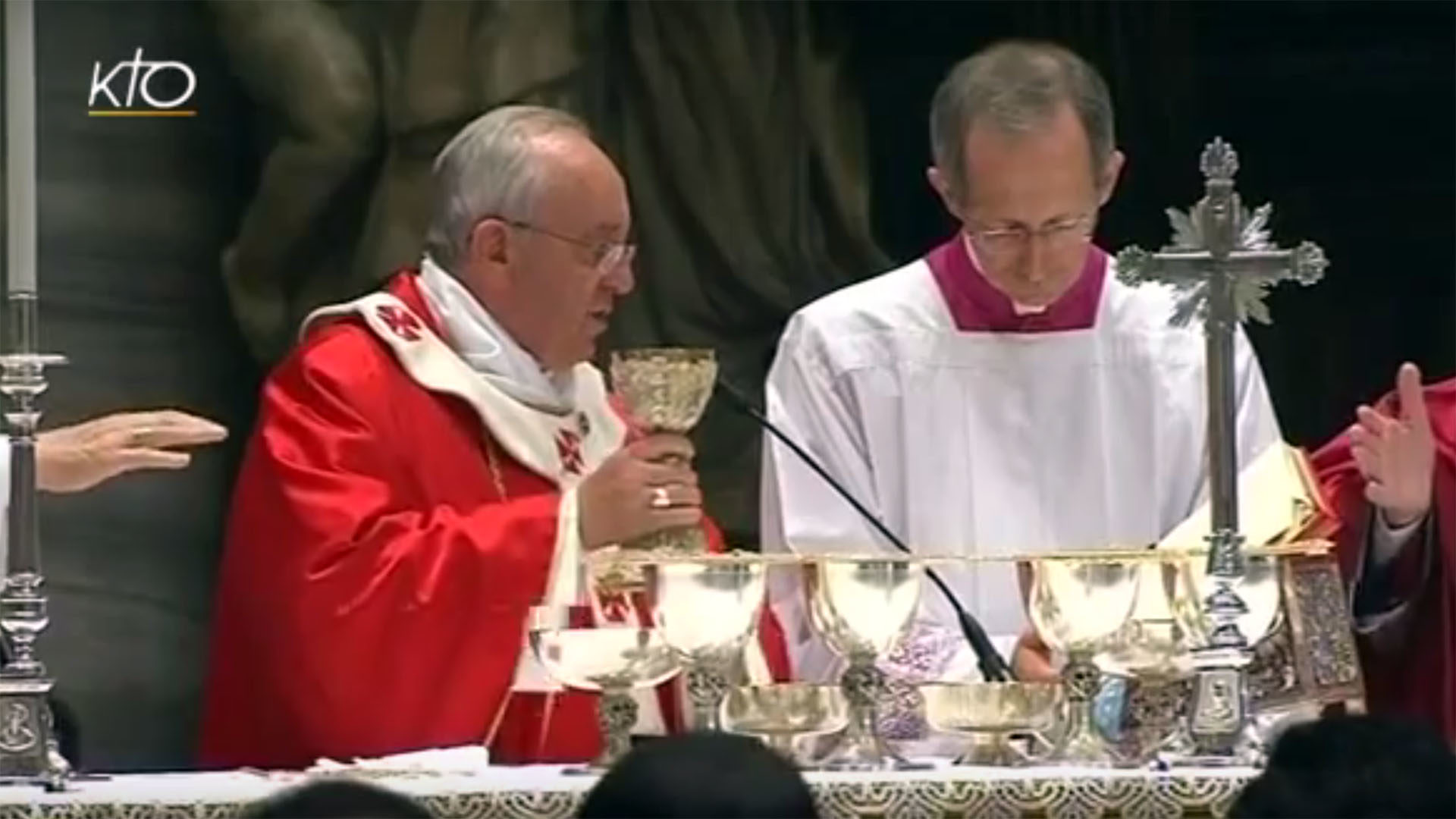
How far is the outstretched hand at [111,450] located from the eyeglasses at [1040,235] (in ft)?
3.42

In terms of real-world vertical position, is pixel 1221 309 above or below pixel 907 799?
above

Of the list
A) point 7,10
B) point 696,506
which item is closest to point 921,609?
point 696,506

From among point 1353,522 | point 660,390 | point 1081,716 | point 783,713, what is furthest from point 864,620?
point 1353,522

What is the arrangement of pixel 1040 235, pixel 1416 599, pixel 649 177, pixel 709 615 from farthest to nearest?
pixel 649 177
pixel 1040 235
pixel 1416 599
pixel 709 615

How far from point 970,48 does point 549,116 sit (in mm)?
2334

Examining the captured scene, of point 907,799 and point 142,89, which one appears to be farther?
point 142,89

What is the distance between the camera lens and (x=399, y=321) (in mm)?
4879

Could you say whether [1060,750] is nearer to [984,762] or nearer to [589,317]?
[984,762]

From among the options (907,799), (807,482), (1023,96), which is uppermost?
(1023,96)

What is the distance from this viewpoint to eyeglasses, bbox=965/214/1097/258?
467 cm

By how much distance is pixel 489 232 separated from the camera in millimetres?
4871

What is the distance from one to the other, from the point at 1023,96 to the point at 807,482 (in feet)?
1.73

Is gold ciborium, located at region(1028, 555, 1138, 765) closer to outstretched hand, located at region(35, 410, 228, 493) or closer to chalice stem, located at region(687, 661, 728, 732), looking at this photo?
chalice stem, located at region(687, 661, 728, 732)

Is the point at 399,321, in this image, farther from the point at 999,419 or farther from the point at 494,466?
the point at 999,419
